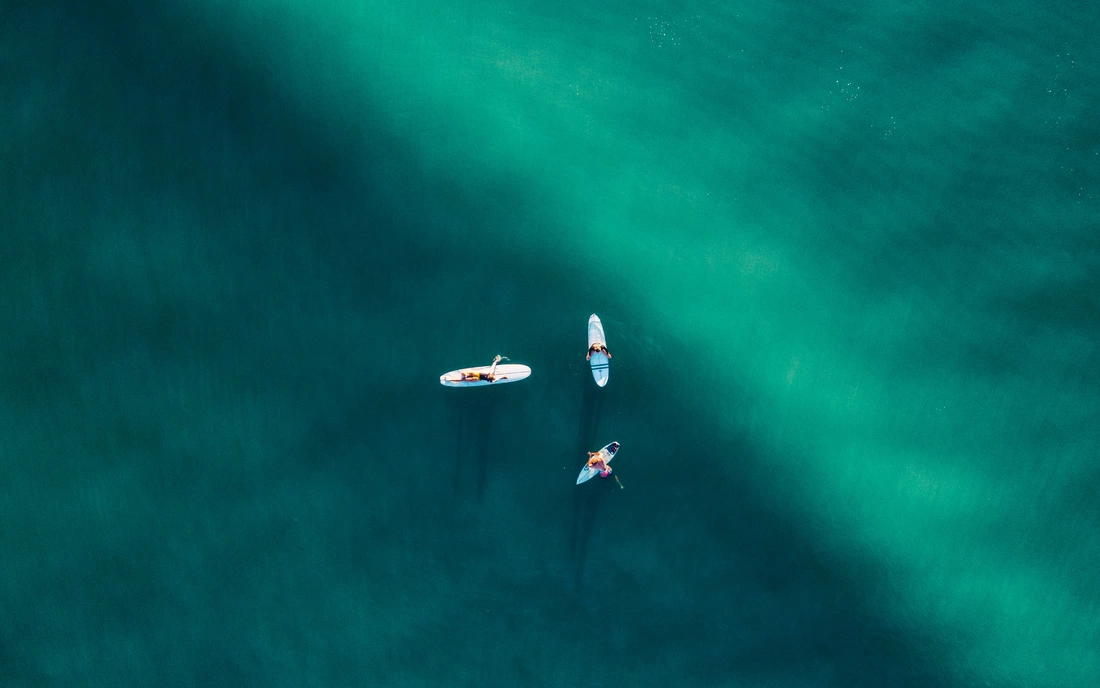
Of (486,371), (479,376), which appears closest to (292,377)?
(479,376)

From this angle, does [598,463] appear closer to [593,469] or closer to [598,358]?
[593,469]

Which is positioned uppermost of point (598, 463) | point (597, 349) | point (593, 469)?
point (597, 349)

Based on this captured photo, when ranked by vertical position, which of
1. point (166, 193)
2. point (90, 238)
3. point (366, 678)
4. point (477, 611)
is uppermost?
point (166, 193)

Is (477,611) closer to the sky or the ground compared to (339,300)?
closer to the ground

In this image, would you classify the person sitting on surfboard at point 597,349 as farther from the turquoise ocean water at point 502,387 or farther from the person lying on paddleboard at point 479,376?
the person lying on paddleboard at point 479,376

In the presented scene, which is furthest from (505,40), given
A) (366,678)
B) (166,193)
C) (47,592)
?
(47,592)

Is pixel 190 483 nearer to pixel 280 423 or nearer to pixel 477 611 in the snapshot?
pixel 280 423
